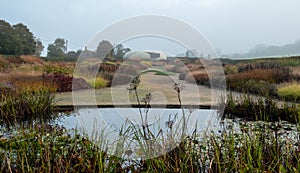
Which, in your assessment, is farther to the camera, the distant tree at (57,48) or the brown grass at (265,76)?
the distant tree at (57,48)

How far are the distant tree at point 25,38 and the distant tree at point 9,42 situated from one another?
24.2 inches

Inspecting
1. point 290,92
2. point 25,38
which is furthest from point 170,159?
point 25,38

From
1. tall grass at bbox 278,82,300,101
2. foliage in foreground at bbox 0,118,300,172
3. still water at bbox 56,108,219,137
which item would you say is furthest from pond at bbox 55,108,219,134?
tall grass at bbox 278,82,300,101

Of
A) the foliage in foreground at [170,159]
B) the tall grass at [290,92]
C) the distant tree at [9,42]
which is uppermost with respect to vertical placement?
the distant tree at [9,42]

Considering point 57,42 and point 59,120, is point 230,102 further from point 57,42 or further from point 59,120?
point 57,42

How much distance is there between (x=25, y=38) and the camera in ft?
81.0

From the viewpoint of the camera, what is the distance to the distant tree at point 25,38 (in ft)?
79.2

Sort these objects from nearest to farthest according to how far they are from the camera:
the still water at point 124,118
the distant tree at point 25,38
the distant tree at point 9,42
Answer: the still water at point 124,118, the distant tree at point 9,42, the distant tree at point 25,38

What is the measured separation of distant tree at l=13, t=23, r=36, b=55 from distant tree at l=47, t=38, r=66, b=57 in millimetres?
2883

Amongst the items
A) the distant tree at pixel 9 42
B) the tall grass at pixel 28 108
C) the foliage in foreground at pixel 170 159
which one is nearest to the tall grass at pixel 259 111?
the foliage in foreground at pixel 170 159

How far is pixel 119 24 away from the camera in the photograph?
2.71m

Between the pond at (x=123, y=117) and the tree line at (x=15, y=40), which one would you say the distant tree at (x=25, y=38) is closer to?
the tree line at (x=15, y=40)

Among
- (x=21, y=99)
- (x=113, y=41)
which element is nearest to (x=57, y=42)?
(x=21, y=99)

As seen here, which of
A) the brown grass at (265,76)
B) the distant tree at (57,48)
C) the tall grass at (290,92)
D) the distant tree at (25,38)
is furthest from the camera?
the distant tree at (57,48)
